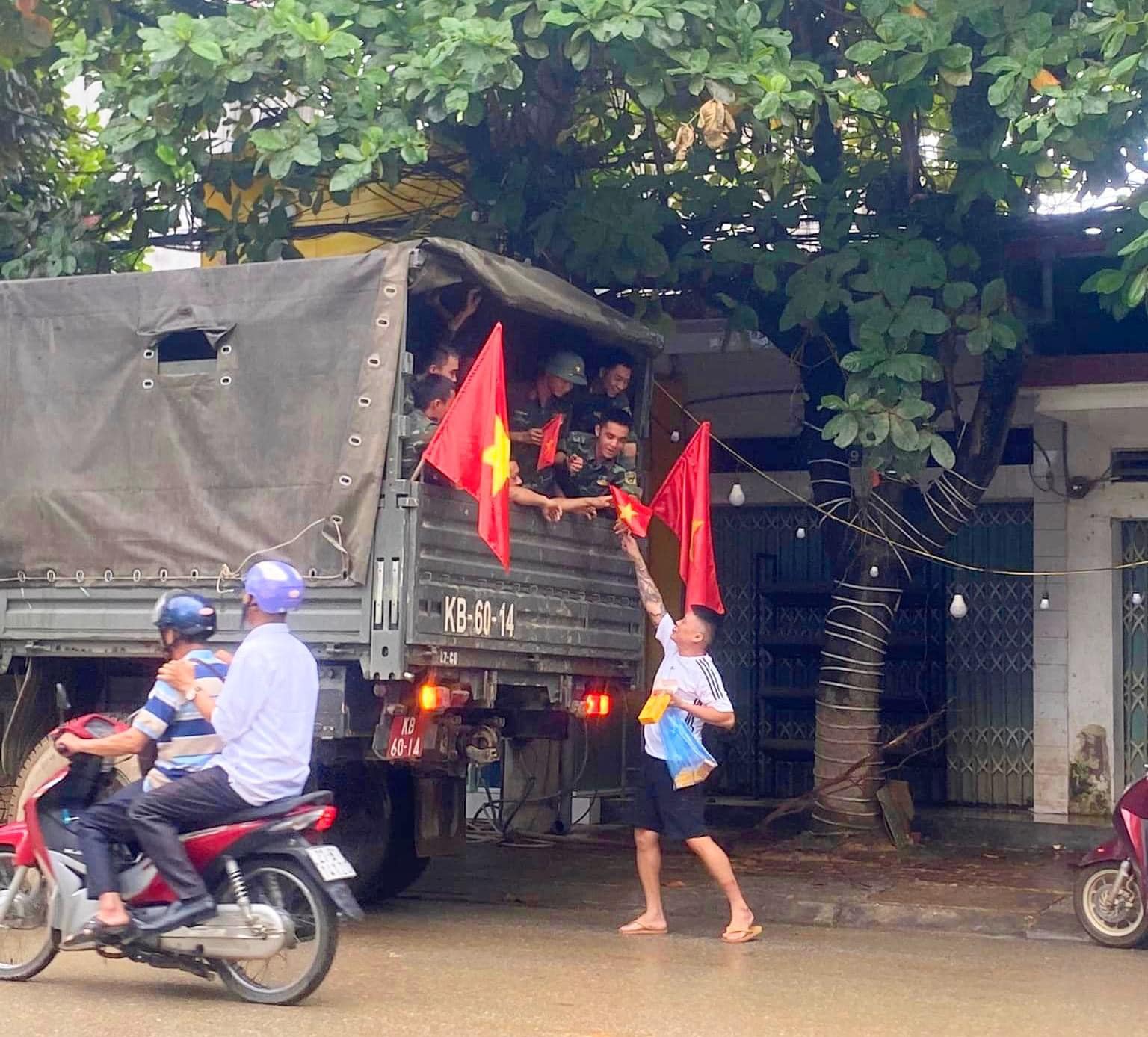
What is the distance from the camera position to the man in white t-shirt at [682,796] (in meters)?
7.75

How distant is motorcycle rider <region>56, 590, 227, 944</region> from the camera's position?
588cm

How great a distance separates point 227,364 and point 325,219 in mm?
5340

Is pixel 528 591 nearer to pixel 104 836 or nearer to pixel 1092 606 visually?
pixel 104 836

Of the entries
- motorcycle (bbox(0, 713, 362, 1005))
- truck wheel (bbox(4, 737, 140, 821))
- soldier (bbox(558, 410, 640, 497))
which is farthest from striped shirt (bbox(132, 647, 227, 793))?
soldier (bbox(558, 410, 640, 497))

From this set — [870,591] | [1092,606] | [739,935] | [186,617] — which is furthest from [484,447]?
[1092,606]

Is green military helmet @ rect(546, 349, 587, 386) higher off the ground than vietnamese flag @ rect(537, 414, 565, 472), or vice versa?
green military helmet @ rect(546, 349, 587, 386)

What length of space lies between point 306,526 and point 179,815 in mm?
1785

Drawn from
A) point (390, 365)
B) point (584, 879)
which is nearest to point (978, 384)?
point (584, 879)

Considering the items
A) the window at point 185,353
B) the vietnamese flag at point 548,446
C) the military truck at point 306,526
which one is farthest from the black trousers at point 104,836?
the vietnamese flag at point 548,446

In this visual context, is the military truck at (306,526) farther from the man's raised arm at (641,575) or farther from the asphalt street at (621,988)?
the asphalt street at (621,988)

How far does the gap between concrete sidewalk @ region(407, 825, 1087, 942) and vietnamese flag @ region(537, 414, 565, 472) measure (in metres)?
2.32

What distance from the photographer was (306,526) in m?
7.34

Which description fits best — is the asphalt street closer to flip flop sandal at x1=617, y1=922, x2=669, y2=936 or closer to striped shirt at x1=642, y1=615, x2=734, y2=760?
flip flop sandal at x1=617, y1=922, x2=669, y2=936

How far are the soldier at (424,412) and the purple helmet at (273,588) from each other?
4.51 feet
